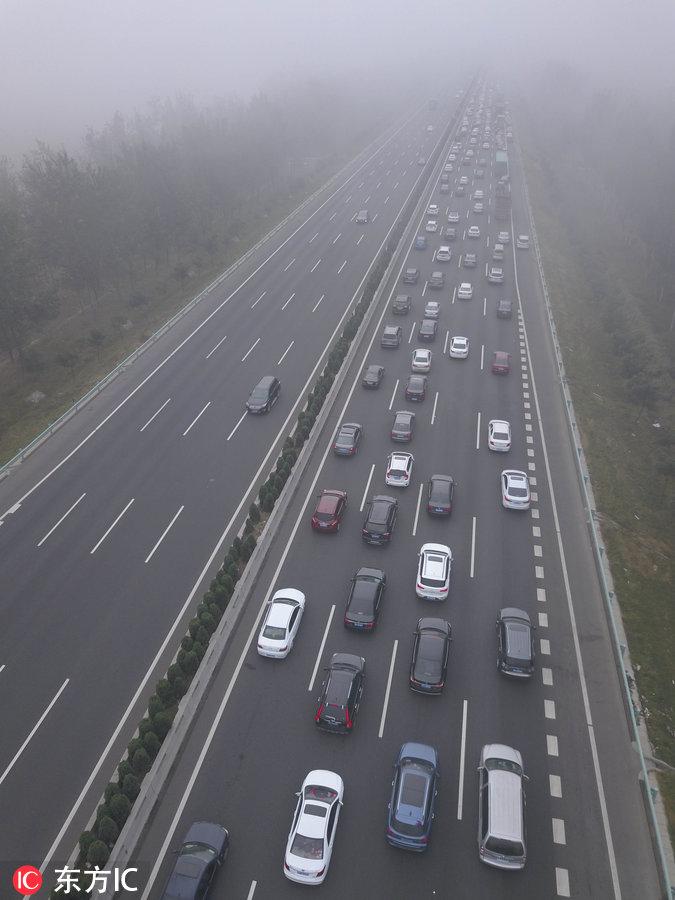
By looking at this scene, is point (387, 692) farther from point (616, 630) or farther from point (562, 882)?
point (616, 630)

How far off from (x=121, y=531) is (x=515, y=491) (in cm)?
2381

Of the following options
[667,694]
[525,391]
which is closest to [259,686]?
[667,694]

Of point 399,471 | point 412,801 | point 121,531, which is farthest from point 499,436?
point 412,801

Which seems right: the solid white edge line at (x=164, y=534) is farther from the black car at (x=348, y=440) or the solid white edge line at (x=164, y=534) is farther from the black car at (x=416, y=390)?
the black car at (x=416, y=390)

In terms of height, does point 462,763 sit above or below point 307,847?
Answer: above

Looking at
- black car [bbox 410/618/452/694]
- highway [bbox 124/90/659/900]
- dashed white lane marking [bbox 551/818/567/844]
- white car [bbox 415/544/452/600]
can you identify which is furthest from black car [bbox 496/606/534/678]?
dashed white lane marking [bbox 551/818/567/844]

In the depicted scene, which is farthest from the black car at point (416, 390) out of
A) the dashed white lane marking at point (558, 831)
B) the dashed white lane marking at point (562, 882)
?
the dashed white lane marking at point (562, 882)

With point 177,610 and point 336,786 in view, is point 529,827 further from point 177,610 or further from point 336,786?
point 177,610

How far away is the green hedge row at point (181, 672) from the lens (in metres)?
18.7

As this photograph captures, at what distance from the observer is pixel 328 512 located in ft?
109

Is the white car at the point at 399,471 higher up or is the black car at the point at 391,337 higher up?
the black car at the point at 391,337

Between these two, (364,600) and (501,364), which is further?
(501,364)

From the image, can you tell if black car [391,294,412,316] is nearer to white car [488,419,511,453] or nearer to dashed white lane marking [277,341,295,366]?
dashed white lane marking [277,341,295,366]

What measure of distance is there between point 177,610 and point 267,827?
11326 millimetres
